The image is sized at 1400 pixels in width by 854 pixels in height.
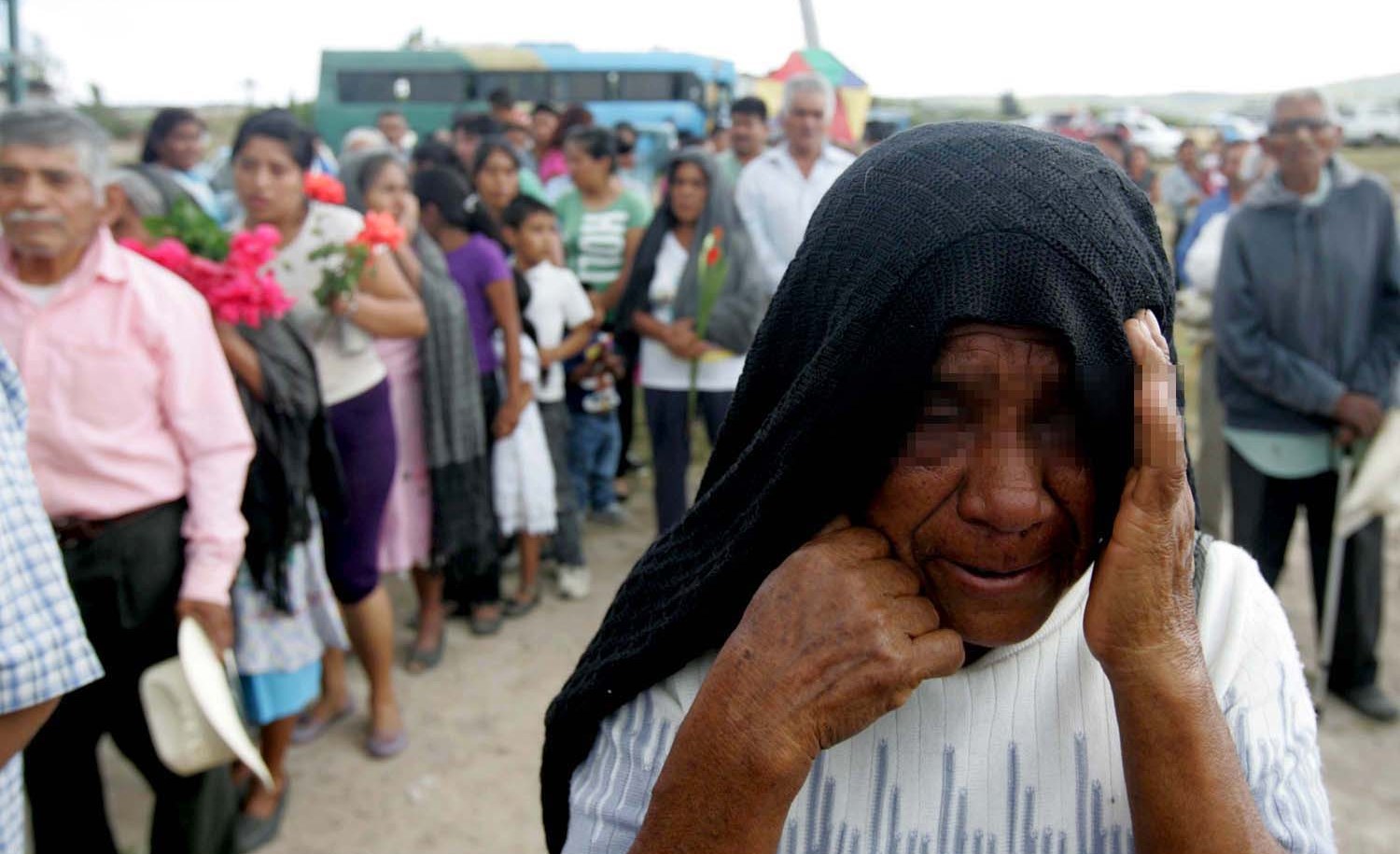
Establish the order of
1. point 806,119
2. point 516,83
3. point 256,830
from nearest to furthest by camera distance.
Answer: point 256,830, point 806,119, point 516,83

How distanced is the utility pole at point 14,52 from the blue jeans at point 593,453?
293 centimetres

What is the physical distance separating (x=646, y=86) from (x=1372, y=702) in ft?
63.5

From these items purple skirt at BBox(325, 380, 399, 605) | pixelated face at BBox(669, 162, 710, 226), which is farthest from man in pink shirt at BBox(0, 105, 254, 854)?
pixelated face at BBox(669, 162, 710, 226)

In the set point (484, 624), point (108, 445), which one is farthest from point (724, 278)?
point (108, 445)

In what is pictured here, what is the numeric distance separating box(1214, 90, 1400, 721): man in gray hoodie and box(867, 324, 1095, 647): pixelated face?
3277 millimetres

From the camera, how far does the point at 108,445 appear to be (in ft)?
8.25

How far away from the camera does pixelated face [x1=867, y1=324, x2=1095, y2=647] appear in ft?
3.33

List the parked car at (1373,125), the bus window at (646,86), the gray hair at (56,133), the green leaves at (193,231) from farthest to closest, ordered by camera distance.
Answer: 1. the parked car at (1373,125)
2. the bus window at (646,86)
3. the green leaves at (193,231)
4. the gray hair at (56,133)

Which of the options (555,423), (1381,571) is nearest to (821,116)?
(555,423)

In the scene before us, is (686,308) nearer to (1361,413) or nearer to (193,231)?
(193,231)

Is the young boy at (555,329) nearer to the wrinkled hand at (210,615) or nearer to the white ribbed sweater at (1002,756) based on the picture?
the wrinkled hand at (210,615)

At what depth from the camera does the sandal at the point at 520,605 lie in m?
5.09

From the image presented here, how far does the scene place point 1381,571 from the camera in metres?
4.12

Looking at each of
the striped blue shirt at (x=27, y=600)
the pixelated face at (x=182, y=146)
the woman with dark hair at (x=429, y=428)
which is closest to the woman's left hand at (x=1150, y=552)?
the striped blue shirt at (x=27, y=600)
